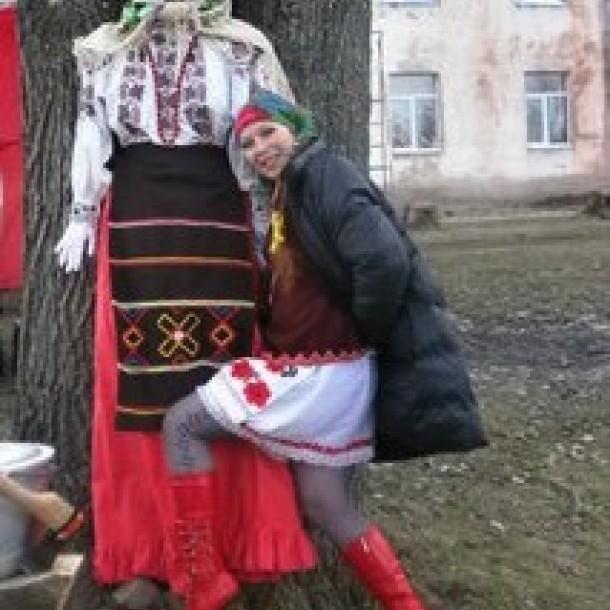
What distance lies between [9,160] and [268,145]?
170 inches

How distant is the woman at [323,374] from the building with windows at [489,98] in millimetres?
20887

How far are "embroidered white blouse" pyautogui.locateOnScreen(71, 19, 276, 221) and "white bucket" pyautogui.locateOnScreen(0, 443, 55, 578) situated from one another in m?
0.68

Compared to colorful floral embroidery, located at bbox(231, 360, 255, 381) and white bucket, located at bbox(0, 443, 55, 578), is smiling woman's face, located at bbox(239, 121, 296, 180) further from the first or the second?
white bucket, located at bbox(0, 443, 55, 578)

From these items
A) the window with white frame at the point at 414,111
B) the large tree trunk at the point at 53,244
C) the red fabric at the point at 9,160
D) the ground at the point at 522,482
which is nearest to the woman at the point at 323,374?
the large tree trunk at the point at 53,244

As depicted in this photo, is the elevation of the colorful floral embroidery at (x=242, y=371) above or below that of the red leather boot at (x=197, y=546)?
above

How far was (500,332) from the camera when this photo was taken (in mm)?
8570

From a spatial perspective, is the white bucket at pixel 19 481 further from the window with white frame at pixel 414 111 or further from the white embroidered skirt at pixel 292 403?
the window with white frame at pixel 414 111

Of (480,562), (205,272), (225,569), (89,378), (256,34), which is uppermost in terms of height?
(256,34)

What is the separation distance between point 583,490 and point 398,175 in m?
19.8

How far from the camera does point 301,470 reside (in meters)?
3.62

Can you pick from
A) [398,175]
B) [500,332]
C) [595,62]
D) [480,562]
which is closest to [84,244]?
[480,562]

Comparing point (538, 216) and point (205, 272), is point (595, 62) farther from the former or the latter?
point (205, 272)

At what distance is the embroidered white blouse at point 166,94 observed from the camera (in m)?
3.62

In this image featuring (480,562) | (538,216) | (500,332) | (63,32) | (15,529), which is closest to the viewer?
(15,529)
